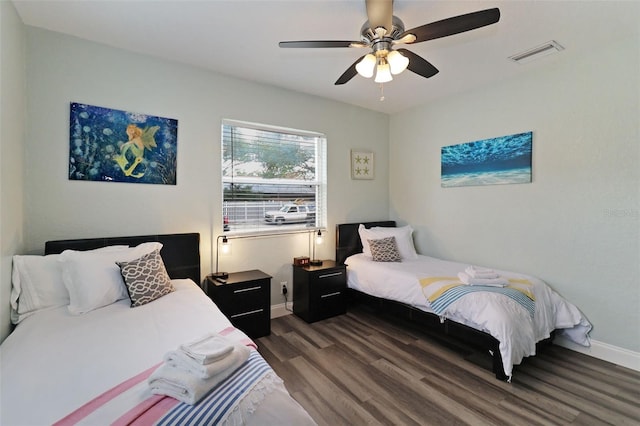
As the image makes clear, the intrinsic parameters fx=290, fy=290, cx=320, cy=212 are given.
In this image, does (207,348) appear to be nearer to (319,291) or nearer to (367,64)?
(367,64)

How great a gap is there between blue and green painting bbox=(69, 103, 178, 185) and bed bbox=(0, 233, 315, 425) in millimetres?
576

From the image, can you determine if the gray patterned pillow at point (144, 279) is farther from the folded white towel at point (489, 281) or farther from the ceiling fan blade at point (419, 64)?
the folded white towel at point (489, 281)

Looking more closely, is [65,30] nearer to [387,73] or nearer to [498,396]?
[387,73]

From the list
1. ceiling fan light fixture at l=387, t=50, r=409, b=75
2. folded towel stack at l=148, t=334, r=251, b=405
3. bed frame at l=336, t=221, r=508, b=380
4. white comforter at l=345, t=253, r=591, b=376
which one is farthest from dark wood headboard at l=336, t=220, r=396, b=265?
folded towel stack at l=148, t=334, r=251, b=405

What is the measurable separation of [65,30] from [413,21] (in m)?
2.72

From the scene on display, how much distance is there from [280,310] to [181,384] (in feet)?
8.12

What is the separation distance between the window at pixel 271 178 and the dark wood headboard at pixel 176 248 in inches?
18.9

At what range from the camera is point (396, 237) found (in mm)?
3883

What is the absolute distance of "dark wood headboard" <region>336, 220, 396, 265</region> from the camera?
3908 mm

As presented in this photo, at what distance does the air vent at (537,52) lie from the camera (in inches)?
98.3

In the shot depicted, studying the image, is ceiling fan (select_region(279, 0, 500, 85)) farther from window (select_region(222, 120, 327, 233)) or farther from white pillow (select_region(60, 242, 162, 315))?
white pillow (select_region(60, 242, 162, 315))

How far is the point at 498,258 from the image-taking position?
3295 millimetres

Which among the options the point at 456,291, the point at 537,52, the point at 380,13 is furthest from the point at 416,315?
the point at 537,52

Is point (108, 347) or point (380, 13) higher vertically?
point (380, 13)
